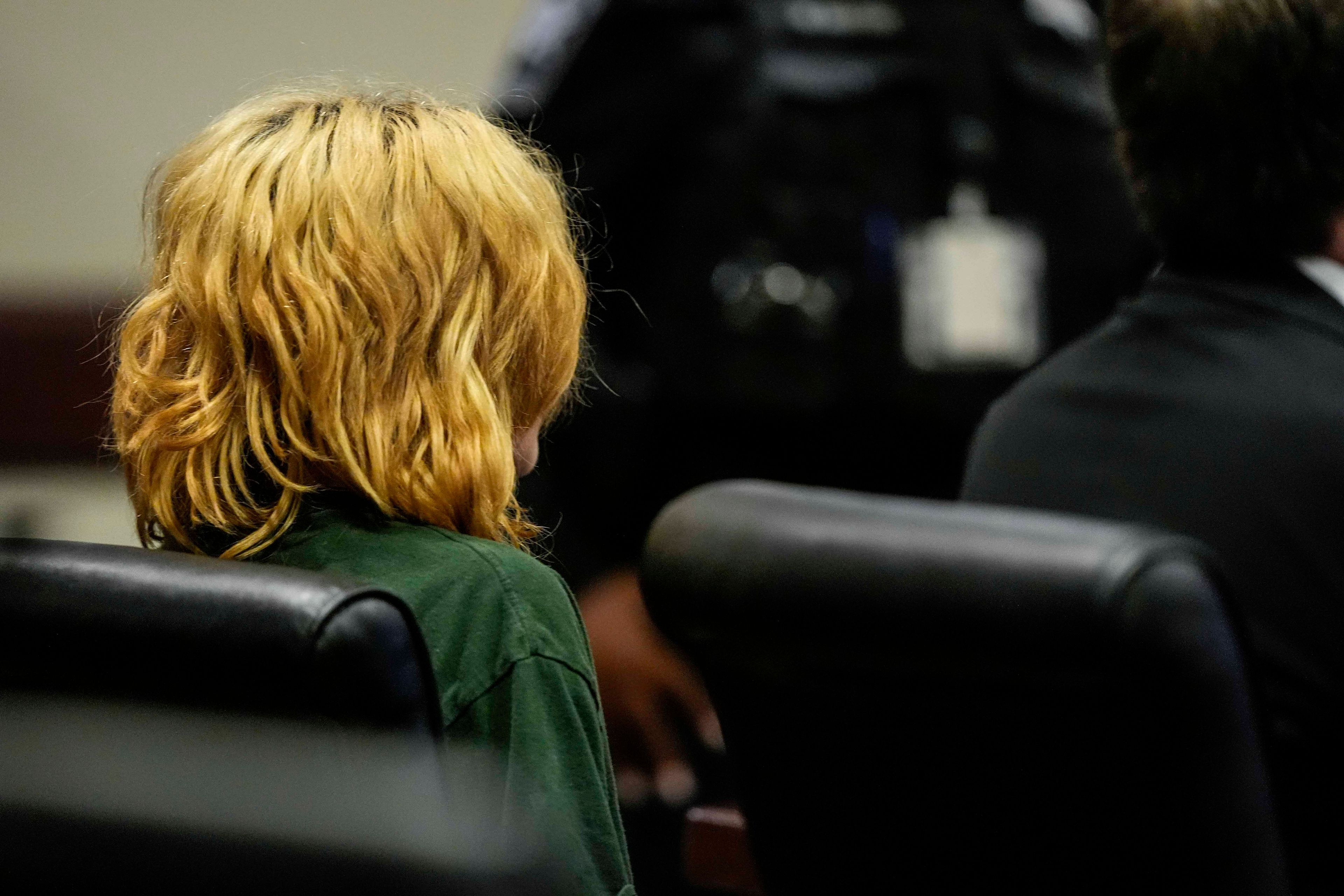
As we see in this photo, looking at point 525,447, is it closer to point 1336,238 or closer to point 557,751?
point 557,751

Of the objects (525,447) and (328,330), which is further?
→ (525,447)

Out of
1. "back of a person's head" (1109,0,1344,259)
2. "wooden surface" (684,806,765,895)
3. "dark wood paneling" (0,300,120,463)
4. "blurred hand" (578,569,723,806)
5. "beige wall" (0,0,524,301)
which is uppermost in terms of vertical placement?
"back of a person's head" (1109,0,1344,259)

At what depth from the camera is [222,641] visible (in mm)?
454

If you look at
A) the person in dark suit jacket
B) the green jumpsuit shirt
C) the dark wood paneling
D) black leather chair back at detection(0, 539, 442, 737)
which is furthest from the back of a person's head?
the dark wood paneling

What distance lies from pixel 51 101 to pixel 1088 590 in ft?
6.97

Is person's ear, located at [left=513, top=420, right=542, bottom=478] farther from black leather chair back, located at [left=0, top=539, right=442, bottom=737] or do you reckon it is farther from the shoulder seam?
black leather chair back, located at [left=0, top=539, right=442, bottom=737]

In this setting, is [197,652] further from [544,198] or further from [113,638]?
[544,198]

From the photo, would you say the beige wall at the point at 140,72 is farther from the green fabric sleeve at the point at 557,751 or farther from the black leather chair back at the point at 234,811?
the black leather chair back at the point at 234,811

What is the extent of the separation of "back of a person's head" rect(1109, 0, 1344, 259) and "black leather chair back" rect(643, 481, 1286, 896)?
2.08 ft

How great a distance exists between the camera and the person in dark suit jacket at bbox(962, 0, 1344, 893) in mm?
906

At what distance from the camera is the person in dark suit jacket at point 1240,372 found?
0.91 meters

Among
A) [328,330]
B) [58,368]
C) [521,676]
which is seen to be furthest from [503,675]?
[58,368]

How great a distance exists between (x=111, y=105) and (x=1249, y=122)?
5.97 ft

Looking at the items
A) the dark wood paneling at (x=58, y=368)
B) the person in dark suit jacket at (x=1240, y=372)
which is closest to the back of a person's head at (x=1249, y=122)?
the person in dark suit jacket at (x=1240, y=372)
